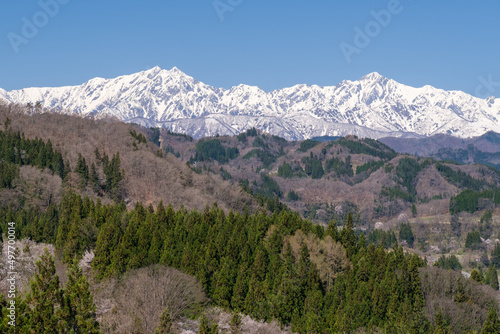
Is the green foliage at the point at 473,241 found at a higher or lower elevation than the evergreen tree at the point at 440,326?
higher

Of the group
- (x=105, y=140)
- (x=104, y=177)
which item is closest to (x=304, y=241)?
(x=104, y=177)

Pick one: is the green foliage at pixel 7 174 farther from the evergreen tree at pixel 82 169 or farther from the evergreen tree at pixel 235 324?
the evergreen tree at pixel 235 324

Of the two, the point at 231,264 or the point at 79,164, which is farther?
the point at 79,164

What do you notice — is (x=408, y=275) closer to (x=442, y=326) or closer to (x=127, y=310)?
(x=442, y=326)

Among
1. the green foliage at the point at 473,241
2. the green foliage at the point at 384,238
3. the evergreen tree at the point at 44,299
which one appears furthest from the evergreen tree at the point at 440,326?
the green foliage at the point at 473,241

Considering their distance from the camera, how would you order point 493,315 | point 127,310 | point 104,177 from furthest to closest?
point 104,177 < point 493,315 < point 127,310

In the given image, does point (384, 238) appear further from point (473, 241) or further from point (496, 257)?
point (496, 257)

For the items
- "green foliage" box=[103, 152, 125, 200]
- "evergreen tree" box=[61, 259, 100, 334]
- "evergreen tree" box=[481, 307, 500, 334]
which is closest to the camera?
"evergreen tree" box=[61, 259, 100, 334]

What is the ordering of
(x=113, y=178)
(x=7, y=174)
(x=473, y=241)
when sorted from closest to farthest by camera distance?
(x=7, y=174) → (x=113, y=178) → (x=473, y=241)

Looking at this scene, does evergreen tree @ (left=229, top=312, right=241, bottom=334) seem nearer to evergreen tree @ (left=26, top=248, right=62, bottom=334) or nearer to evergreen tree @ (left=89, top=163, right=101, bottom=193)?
evergreen tree @ (left=26, top=248, right=62, bottom=334)

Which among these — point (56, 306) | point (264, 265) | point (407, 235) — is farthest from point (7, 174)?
point (407, 235)

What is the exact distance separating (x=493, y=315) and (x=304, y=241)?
24316 mm

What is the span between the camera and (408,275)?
72812mm

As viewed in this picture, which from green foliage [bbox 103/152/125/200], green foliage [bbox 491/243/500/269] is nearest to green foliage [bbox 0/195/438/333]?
green foliage [bbox 103/152/125/200]
